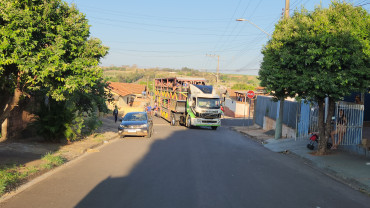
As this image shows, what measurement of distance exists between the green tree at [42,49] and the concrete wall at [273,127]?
612 inches

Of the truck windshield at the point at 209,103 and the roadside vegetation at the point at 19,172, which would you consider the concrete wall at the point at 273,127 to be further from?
the roadside vegetation at the point at 19,172

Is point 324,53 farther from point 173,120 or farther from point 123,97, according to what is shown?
point 123,97

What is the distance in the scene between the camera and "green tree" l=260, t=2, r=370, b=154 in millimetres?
11758

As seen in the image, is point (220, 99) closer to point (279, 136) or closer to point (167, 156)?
point (279, 136)

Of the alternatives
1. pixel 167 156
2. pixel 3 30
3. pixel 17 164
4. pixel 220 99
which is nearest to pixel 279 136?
pixel 220 99

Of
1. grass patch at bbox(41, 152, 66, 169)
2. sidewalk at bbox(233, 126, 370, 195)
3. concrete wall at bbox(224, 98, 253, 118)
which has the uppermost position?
grass patch at bbox(41, 152, 66, 169)

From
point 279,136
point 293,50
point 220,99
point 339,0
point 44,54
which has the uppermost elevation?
point 339,0

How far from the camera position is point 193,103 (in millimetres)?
27469

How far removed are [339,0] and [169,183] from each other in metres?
9.33

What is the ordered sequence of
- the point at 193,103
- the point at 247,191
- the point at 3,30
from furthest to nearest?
the point at 193,103, the point at 247,191, the point at 3,30

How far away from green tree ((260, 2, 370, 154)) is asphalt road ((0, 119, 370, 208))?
3.07 metres

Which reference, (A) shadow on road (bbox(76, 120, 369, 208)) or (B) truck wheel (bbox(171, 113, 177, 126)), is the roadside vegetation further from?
(B) truck wheel (bbox(171, 113, 177, 126))

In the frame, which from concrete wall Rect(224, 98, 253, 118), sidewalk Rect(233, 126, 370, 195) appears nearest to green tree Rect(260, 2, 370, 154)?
sidewalk Rect(233, 126, 370, 195)

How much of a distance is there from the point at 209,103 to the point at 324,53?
15.8 m
